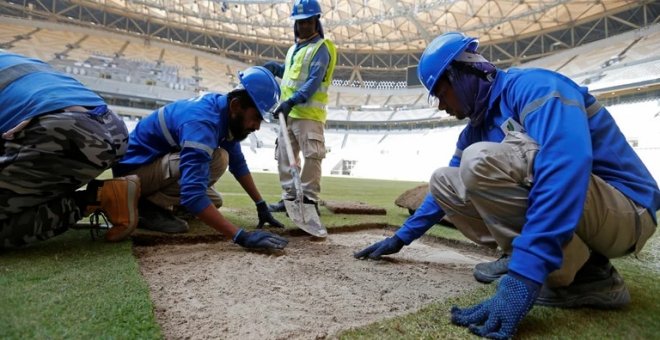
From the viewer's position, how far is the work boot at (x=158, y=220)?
303 cm

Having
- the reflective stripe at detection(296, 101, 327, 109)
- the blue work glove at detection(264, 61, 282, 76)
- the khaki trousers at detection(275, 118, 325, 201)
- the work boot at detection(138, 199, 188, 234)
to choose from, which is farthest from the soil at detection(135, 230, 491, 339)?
the blue work glove at detection(264, 61, 282, 76)

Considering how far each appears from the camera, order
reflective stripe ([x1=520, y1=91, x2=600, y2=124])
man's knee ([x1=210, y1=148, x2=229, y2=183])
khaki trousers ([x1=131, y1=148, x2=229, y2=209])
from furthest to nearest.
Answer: man's knee ([x1=210, y1=148, x2=229, y2=183]) → khaki trousers ([x1=131, y1=148, x2=229, y2=209]) → reflective stripe ([x1=520, y1=91, x2=600, y2=124])

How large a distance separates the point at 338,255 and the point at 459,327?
1.32 m

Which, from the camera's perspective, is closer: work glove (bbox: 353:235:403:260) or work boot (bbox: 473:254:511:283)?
work boot (bbox: 473:254:511:283)

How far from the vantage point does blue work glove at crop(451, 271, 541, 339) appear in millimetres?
1312

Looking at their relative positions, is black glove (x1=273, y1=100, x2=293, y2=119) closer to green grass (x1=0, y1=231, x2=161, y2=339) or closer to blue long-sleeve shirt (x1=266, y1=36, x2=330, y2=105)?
blue long-sleeve shirt (x1=266, y1=36, x2=330, y2=105)

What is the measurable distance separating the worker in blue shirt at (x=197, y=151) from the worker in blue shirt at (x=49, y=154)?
Answer: 0.46m

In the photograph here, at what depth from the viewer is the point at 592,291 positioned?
66.1 inches

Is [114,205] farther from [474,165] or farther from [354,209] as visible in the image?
[354,209]

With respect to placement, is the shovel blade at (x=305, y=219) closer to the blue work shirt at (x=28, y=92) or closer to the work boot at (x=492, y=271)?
the work boot at (x=492, y=271)

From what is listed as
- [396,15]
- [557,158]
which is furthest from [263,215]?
[396,15]

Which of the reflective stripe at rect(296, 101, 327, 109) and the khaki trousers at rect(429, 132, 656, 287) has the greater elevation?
the reflective stripe at rect(296, 101, 327, 109)

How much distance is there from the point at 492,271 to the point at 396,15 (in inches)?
972

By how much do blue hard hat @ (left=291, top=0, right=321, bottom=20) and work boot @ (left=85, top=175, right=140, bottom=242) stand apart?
2.67 meters
